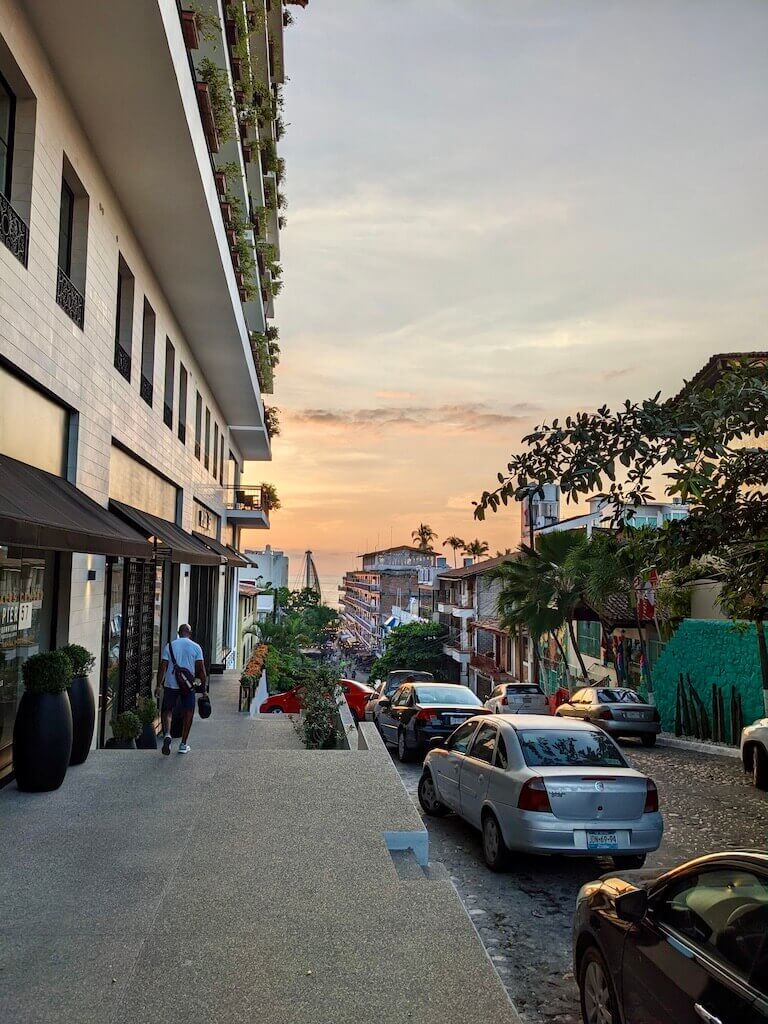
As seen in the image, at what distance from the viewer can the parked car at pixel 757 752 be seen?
12.7 meters

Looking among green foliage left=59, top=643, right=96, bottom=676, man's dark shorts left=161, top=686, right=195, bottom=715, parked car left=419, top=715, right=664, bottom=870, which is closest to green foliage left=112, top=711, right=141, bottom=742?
man's dark shorts left=161, top=686, right=195, bottom=715

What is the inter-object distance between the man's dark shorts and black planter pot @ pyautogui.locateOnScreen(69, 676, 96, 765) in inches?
53.7

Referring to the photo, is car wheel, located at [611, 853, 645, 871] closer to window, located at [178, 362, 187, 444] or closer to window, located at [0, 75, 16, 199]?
window, located at [0, 75, 16, 199]

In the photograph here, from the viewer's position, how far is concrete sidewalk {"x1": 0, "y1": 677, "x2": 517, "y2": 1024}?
409 cm

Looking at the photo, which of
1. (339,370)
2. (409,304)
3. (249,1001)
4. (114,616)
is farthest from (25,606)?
(339,370)

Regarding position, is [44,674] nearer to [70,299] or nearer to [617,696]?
[70,299]

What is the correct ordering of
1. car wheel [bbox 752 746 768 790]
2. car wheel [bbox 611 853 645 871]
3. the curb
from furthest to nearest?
the curb
car wheel [bbox 752 746 768 790]
car wheel [bbox 611 853 645 871]

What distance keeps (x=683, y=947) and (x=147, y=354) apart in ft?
46.8

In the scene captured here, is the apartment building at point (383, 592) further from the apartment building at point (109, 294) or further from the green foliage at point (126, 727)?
the green foliage at point (126, 727)

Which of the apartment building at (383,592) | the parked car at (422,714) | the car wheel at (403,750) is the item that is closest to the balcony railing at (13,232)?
the parked car at (422,714)

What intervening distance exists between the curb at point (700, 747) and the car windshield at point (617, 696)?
3.81 ft

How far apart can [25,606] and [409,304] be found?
15.3 metres

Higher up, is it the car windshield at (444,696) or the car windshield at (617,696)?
the car windshield at (444,696)

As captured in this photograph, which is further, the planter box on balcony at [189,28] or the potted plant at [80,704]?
the planter box on balcony at [189,28]
